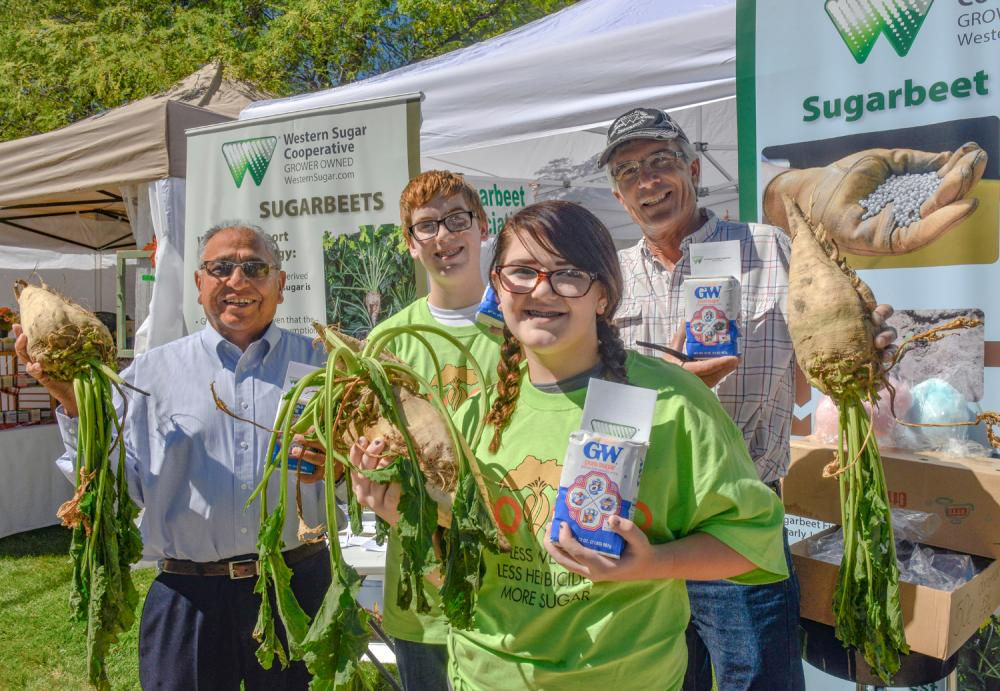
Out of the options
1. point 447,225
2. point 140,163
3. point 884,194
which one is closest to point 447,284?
point 447,225

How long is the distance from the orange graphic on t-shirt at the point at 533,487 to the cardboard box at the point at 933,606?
1.01 metres

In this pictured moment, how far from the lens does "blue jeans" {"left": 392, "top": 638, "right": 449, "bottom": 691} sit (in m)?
1.93

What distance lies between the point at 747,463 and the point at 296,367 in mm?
1065

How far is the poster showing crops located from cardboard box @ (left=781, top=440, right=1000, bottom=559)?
0.32m

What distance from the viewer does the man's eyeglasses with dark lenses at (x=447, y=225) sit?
2207mm

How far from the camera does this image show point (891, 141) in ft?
8.39

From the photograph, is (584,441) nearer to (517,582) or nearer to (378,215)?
(517,582)

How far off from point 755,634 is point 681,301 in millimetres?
953

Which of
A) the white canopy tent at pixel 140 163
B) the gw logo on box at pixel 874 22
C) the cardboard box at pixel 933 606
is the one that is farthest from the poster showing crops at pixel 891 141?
the white canopy tent at pixel 140 163

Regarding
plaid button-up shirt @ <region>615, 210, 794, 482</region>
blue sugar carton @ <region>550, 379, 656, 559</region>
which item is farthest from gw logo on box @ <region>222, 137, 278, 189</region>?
blue sugar carton @ <region>550, 379, 656, 559</region>

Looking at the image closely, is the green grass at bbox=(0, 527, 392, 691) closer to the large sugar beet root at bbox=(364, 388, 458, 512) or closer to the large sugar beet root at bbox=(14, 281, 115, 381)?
the large sugar beet root at bbox=(14, 281, 115, 381)

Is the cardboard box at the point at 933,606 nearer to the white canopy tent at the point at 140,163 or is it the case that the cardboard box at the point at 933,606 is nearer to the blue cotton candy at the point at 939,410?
the blue cotton candy at the point at 939,410

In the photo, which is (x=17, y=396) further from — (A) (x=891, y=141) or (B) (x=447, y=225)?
(A) (x=891, y=141)

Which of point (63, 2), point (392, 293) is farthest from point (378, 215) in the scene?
point (63, 2)
